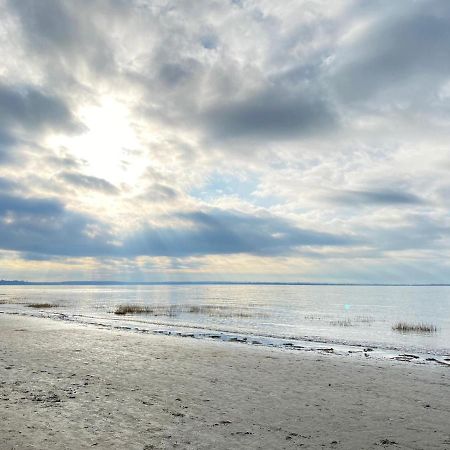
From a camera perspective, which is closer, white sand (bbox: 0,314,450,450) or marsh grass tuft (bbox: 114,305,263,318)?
white sand (bbox: 0,314,450,450)

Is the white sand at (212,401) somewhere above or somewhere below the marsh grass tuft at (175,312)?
above

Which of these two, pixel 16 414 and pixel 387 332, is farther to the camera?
pixel 387 332

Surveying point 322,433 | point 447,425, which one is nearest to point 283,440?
point 322,433

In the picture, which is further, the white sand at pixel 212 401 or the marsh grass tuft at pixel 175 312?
the marsh grass tuft at pixel 175 312

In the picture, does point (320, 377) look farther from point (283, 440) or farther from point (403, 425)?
point (283, 440)

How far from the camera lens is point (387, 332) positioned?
56.1m

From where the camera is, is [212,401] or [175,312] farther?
[175,312]

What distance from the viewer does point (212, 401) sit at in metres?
15.2

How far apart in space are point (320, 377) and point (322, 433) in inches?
370

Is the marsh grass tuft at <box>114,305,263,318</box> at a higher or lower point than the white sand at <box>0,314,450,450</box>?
lower

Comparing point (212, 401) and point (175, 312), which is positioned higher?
point (212, 401)

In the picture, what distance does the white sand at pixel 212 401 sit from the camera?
11172 millimetres

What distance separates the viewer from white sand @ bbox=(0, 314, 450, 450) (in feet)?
36.7

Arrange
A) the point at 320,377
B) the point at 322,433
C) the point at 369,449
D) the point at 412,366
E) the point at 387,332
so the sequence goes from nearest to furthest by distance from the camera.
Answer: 1. the point at 369,449
2. the point at 322,433
3. the point at 320,377
4. the point at 412,366
5. the point at 387,332
